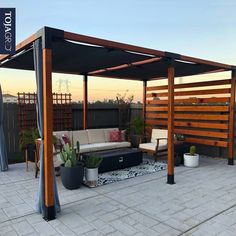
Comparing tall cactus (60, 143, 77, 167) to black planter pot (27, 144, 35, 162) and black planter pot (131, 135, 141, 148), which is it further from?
black planter pot (131, 135, 141, 148)

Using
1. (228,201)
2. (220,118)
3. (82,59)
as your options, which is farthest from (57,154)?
(220,118)

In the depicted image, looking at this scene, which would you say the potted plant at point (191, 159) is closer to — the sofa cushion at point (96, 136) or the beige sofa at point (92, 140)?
the beige sofa at point (92, 140)

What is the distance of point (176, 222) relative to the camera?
2.97 metres

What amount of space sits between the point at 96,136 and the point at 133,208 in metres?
3.56

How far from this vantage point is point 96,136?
6758 millimetres

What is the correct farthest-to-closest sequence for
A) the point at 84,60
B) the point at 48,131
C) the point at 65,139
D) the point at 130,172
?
the point at 65,139, the point at 130,172, the point at 84,60, the point at 48,131

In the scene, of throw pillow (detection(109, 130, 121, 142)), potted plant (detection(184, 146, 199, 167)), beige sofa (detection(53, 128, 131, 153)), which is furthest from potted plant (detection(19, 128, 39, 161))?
potted plant (detection(184, 146, 199, 167))

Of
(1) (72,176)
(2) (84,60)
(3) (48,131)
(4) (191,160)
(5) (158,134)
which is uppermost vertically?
(2) (84,60)

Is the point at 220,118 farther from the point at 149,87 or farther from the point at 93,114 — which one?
the point at 93,114

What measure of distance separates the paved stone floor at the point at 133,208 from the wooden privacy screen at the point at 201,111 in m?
1.82

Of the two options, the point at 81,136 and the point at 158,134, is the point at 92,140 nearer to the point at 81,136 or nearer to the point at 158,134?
the point at 81,136

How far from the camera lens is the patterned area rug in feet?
15.7

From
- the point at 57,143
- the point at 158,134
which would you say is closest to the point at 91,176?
the point at 57,143

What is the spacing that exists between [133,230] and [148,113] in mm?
6005
